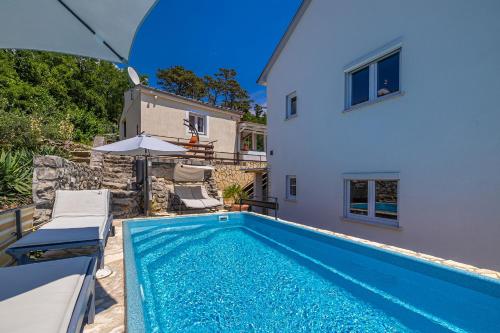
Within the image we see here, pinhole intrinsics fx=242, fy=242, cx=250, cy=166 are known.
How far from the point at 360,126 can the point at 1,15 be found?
27.2 feet

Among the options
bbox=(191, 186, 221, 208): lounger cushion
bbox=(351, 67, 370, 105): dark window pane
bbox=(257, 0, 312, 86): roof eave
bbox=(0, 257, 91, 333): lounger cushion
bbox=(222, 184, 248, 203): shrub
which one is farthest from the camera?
bbox=(222, 184, 248, 203): shrub

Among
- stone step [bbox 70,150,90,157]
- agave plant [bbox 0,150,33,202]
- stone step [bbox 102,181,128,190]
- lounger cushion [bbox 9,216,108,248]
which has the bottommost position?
lounger cushion [bbox 9,216,108,248]

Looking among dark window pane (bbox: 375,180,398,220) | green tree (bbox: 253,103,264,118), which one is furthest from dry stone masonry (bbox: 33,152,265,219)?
green tree (bbox: 253,103,264,118)

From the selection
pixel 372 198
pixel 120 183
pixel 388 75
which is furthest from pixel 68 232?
pixel 388 75

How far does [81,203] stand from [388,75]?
365 inches

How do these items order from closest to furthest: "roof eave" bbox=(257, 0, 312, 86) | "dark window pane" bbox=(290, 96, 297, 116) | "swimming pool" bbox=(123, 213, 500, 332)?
"swimming pool" bbox=(123, 213, 500, 332) → "roof eave" bbox=(257, 0, 312, 86) → "dark window pane" bbox=(290, 96, 297, 116)

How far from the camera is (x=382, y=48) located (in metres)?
7.23

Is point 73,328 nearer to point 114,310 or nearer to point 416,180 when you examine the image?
point 114,310

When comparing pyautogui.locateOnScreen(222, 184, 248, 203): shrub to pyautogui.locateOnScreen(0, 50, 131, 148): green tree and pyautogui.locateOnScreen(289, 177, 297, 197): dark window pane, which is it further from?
pyautogui.locateOnScreen(0, 50, 131, 148): green tree

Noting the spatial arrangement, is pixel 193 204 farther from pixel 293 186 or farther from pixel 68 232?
pixel 68 232

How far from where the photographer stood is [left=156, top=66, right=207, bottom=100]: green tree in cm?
3500

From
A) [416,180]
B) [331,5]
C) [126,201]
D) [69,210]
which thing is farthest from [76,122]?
[416,180]

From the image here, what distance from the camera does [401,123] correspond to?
679cm

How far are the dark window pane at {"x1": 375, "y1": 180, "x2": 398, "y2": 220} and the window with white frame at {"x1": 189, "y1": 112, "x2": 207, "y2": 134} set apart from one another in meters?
13.9
